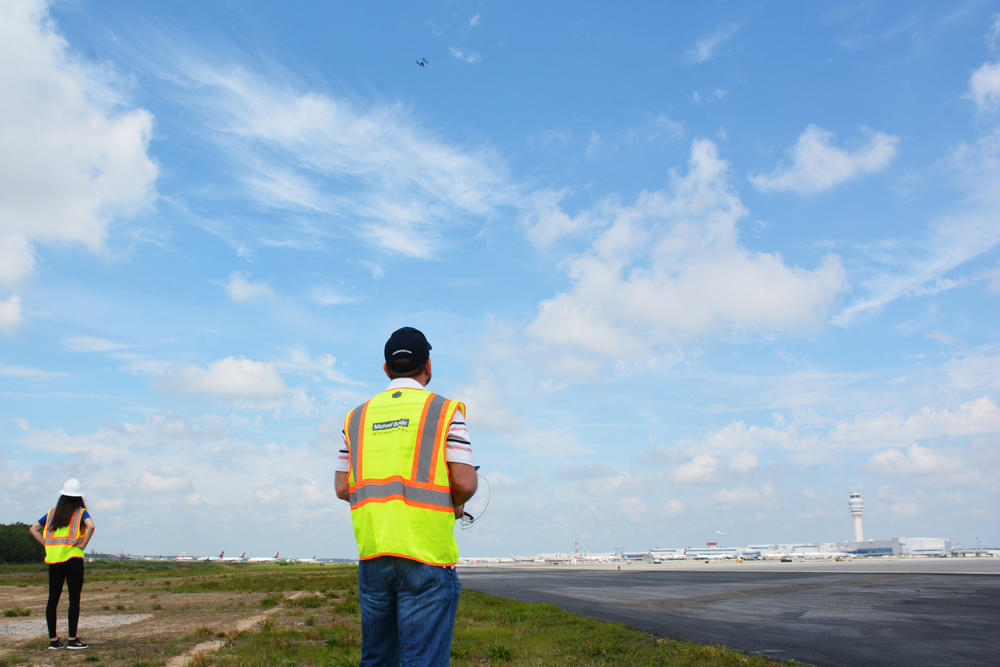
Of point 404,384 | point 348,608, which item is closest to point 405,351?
point 404,384

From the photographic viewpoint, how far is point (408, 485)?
11.0 feet

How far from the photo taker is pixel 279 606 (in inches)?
818

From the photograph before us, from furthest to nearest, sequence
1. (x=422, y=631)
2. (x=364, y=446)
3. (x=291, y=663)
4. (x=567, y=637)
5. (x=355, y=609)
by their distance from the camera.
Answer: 1. (x=355, y=609)
2. (x=567, y=637)
3. (x=291, y=663)
4. (x=364, y=446)
5. (x=422, y=631)

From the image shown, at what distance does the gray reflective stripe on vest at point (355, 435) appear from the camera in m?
3.57

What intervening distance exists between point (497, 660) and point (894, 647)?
751 centimetres

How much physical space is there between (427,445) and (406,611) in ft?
2.55

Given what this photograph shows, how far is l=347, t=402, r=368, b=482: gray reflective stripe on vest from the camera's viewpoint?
3568 mm

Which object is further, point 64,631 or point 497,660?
point 64,631

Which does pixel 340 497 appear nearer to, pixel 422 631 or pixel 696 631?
pixel 422 631

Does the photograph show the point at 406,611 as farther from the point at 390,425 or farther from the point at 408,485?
the point at 390,425

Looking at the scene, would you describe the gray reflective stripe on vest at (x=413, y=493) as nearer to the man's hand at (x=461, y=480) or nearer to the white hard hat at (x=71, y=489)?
the man's hand at (x=461, y=480)

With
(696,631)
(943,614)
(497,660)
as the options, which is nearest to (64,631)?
(497,660)

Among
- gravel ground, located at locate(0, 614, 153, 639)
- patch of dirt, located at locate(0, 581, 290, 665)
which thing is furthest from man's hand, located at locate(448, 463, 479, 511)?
gravel ground, located at locate(0, 614, 153, 639)

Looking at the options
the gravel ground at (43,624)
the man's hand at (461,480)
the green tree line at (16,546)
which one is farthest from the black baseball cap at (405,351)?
the green tree line at (16,546)
